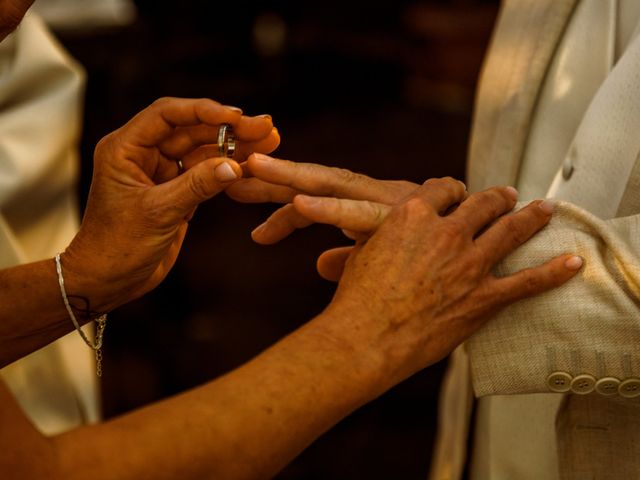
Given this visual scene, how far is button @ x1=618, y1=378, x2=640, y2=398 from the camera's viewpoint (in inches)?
33.7

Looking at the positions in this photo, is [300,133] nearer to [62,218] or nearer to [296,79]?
[296,79]

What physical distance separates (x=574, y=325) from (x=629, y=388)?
0.28ft

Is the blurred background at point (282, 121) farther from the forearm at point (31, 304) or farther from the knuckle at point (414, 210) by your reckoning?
the knuckle at point (414, 210)

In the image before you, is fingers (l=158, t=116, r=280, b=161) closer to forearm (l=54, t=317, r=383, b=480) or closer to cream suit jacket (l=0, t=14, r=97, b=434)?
forearm (l=54, t=317, r=383, b=480)

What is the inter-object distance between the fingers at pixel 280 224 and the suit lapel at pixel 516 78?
29cm

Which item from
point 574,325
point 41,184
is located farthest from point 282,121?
point 574,325

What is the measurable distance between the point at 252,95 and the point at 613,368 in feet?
12.2

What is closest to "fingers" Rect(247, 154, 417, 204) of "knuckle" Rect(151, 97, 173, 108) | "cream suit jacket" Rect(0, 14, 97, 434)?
"knuckle" Rect(151, 97, 173, 108)

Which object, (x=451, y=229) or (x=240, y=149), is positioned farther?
(x=240, y=149)

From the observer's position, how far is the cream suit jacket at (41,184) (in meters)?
1.42

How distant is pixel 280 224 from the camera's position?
1065 millimetres

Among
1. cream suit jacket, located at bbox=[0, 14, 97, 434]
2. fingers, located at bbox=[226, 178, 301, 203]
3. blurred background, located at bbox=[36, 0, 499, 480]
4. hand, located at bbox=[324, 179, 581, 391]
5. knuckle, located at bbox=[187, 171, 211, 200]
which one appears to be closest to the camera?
hand, located at bbox=[324, 179, 581, 391]

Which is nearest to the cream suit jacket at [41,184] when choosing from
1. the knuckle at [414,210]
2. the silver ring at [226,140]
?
the silver ring at [226,140]

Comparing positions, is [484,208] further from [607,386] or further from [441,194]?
[607,386]
